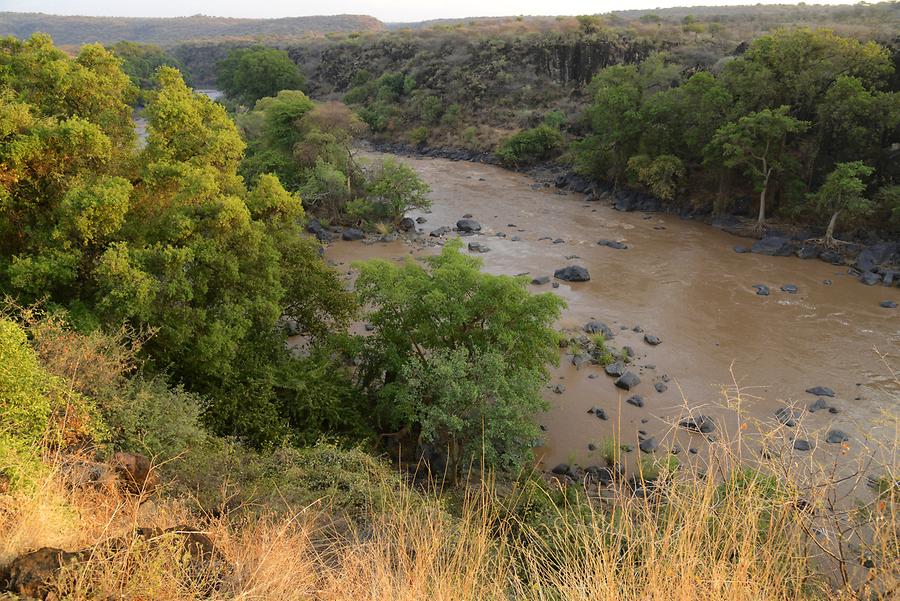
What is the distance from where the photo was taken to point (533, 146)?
4509 centimetres

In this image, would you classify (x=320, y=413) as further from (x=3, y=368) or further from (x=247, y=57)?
(x=247, y=57)

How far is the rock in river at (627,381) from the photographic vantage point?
55.0 ft

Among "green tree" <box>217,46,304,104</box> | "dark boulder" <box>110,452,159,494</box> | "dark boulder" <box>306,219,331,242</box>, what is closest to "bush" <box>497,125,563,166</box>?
"dark boulder" <box>306,219,331,242</box>

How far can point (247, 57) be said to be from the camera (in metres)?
63.2

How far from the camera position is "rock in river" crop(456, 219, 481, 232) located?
103 feet

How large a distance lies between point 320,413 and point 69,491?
23.0 feet

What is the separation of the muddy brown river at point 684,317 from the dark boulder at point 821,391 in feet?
0.76

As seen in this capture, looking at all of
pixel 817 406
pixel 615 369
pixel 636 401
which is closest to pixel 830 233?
pixel 817 406

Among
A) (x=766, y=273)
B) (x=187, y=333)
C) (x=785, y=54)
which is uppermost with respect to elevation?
(x=785, y=54)

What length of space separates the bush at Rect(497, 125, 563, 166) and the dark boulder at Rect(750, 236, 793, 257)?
20307 millimetres

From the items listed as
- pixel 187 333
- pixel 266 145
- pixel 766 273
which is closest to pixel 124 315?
pixel 187 333

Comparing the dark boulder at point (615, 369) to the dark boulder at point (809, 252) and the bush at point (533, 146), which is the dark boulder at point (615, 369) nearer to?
the dark boulder at point (809, 252)

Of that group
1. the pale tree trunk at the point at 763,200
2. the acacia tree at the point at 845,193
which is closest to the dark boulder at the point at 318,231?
the pale tree trunk at the point at 763,200

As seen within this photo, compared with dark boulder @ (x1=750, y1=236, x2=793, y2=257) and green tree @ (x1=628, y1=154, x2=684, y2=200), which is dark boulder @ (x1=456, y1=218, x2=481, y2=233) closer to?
green tree @ (x1=628, y1=154, x2=684, y2=200)
